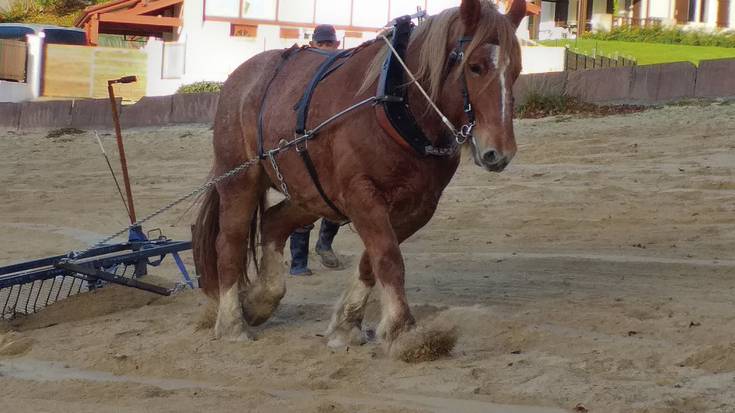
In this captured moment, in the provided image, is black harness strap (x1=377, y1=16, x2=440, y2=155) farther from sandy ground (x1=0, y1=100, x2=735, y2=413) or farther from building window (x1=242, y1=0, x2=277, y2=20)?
building window (x1=242, y1=0, x2=277, y2=20)

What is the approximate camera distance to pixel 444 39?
5.72 m

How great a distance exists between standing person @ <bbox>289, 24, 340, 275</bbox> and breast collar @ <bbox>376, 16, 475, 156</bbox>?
3055 millimetres

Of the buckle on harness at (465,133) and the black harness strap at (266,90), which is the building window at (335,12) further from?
the buckle on harness at (465,133)

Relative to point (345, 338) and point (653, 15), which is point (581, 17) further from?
point (345, 338)

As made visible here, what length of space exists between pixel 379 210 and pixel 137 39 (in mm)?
38345

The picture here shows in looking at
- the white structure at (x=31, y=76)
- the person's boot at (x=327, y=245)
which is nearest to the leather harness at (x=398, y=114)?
the person's boot at (x=327, y=245)

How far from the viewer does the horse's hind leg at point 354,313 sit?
641 centimetres

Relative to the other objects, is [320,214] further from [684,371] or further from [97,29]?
[97,29]

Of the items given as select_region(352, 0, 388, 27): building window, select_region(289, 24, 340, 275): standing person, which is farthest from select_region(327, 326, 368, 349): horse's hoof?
select_region(352, 0, 388, 27): building window

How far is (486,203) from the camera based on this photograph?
37.6 feet

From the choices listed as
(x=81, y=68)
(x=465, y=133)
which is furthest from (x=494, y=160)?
(x=81, y=68)

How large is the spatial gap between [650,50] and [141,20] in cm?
1508

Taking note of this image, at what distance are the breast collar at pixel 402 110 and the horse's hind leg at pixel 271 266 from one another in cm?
144

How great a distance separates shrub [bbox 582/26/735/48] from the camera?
1529 inches
